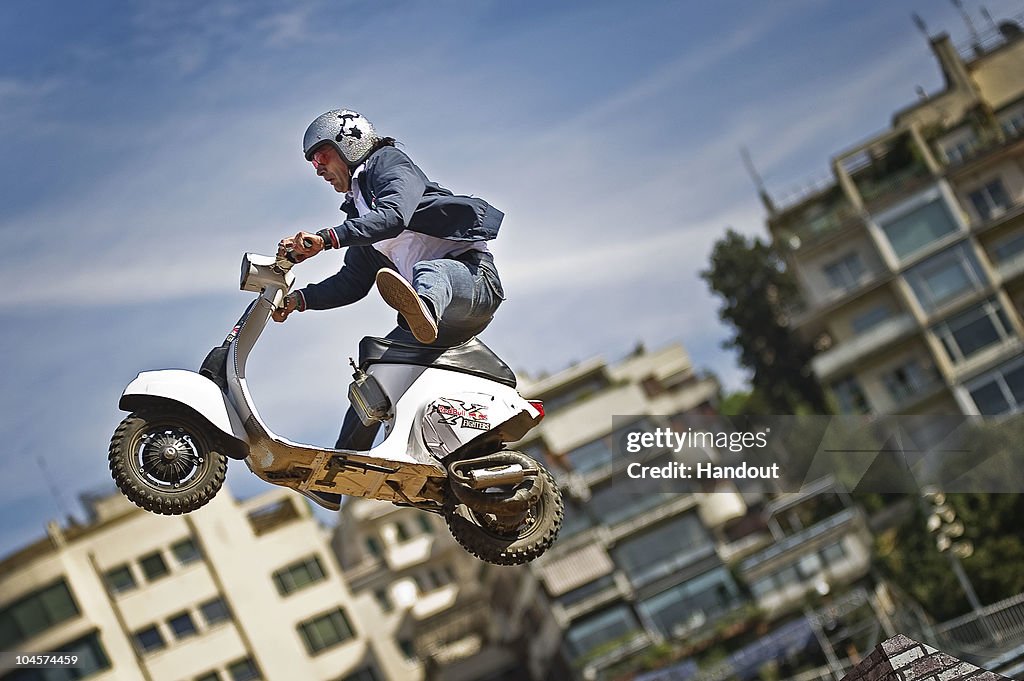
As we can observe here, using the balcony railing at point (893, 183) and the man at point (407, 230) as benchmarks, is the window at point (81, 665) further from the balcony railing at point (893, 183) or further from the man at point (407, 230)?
the balcony railing at point (893, 183)

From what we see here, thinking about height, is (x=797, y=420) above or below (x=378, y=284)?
below

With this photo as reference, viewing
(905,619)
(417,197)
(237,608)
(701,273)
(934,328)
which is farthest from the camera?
(701,273)

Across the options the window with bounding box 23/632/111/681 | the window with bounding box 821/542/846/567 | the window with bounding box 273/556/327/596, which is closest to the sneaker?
the window with bounding box 23/632/111/681

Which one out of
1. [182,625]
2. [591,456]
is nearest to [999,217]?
[591,456]

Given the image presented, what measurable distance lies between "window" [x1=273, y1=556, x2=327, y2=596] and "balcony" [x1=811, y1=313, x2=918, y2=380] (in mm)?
23520

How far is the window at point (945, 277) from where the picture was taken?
160 feet

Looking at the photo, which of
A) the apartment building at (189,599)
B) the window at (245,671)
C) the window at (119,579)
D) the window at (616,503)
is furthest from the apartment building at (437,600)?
the window at (245,671)

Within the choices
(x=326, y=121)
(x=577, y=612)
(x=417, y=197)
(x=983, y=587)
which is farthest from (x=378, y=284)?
(x=577, y=612)

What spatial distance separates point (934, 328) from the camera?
49156mm

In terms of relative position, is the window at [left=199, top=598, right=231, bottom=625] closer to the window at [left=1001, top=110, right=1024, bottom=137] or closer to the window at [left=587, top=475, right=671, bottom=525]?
the window at [left=587, top=475, right=671, bottom=525]

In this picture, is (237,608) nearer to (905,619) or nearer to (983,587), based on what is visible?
(905,619)

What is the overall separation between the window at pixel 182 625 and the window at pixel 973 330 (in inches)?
1240

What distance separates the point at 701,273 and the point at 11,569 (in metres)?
39.4

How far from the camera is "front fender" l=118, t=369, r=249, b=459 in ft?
21.7
